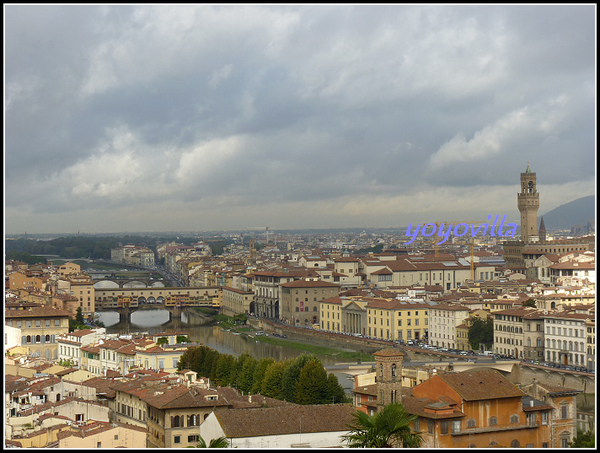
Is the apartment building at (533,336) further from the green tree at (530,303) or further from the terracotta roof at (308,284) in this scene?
the terracotta roof at (308,284)

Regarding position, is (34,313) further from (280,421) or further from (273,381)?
(280,421)

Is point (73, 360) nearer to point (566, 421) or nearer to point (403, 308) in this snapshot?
point (566, 421)

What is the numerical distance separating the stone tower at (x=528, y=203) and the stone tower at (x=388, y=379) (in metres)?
49.0

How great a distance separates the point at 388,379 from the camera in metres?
15.1

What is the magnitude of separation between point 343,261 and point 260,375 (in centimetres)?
3417

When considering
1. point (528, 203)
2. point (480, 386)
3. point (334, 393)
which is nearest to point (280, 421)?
point (480, 386)

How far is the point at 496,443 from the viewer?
47.7ft

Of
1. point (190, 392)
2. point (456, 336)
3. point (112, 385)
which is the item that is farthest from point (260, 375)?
point (456, 336)

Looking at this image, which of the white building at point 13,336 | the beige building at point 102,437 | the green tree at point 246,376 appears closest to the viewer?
the beige building at point 102,437

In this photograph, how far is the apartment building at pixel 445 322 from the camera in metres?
34.9

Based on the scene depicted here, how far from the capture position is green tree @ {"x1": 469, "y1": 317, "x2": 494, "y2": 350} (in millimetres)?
33438

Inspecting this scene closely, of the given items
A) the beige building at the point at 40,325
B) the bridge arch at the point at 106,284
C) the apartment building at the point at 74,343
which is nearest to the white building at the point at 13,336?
the beige building at the point at 40,325

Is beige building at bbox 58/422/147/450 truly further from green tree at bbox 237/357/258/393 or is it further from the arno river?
the arno river

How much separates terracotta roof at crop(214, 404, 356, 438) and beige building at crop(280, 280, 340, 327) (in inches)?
1225
